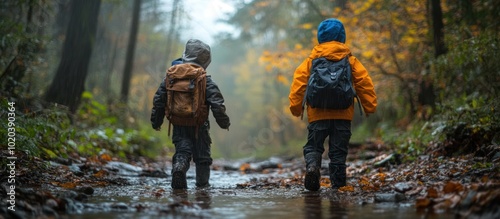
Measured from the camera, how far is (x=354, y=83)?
6.06 metres

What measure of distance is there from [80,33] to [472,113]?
769cm

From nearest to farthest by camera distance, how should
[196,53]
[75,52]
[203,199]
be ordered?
[203,199] → [196,53] → [75,52]

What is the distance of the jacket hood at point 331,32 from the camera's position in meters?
6.23

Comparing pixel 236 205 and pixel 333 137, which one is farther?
pixel 333 137

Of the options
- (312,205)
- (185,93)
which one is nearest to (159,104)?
(185,93)

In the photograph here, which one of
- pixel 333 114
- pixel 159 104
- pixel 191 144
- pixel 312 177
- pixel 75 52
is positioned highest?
pixel 75 52

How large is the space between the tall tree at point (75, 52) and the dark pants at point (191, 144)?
4615 mm

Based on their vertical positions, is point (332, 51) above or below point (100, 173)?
above

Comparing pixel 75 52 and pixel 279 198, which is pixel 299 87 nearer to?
pixel 279 198

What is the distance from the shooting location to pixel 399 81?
1555cm

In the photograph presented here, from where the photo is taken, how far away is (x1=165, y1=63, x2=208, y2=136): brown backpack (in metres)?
6.38

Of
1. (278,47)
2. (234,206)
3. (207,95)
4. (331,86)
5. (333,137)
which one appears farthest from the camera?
(278,47)

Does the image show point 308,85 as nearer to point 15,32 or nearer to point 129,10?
point 15,32

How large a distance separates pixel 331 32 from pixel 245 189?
2.30 metres
